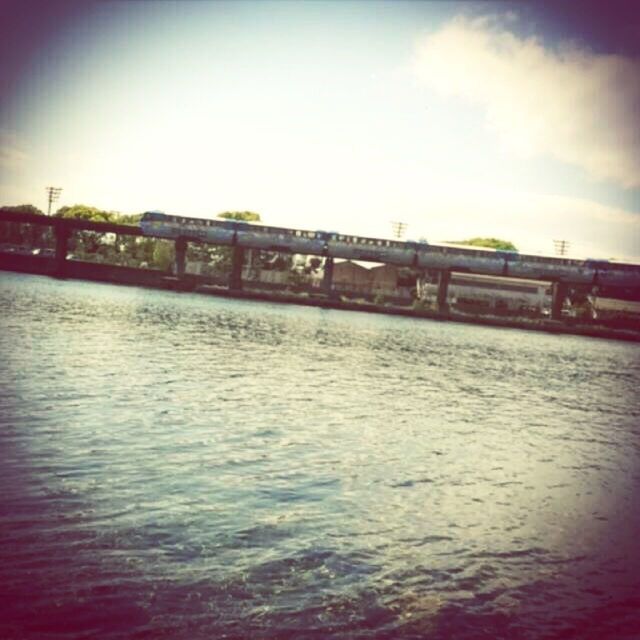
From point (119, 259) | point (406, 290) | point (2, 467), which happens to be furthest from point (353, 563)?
point (119, 259)

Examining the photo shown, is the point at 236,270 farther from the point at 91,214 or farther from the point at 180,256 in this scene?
the point at 91,214

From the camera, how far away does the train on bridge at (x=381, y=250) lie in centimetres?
5878

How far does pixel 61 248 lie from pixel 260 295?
24070mm

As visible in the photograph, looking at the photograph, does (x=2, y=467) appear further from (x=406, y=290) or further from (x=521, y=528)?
(x=406, y=290)

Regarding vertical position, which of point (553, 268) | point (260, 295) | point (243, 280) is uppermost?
point (553, 268)

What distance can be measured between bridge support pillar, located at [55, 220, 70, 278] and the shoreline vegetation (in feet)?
3.92

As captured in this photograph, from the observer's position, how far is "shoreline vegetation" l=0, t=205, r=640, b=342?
192 ft

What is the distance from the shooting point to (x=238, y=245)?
196 ft

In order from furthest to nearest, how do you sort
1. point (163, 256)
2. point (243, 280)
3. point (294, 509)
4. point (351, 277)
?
point (351, 277), point (163, 256), point (243, 280), point (294, 509)

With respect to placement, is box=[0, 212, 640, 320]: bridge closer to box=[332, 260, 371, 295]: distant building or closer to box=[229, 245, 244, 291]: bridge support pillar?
box=[229, 245, 244, 291]: bridge support pillar

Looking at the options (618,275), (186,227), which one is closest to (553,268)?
(618,275)

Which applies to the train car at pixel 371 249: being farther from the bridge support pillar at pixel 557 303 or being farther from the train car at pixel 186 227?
the bridge support pillar at pixel 557 303

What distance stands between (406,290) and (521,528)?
72.3 m

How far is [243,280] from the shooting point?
71.7 m
